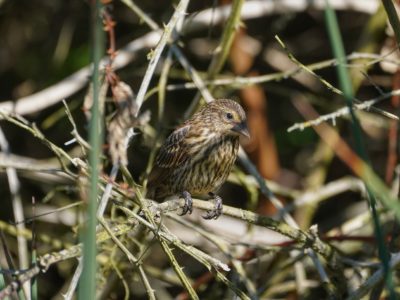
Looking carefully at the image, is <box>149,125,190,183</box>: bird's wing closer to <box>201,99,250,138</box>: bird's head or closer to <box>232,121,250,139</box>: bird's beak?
<box>201,99,250,138</box>: bird's head

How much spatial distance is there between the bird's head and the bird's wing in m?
0.15

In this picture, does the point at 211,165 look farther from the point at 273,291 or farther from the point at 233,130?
the point at 273,291

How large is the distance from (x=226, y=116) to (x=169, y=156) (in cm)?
35

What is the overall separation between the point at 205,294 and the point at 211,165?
3.42 ft

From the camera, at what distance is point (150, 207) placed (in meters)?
3.27

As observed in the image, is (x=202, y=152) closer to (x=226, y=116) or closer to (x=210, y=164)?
(x=210, y=164)

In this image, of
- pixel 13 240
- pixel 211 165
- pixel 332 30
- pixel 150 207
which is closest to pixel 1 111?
pixel 150 207

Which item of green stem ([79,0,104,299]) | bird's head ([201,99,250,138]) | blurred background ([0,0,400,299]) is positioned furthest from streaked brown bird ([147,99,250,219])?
green stem ([79,0,104,299])

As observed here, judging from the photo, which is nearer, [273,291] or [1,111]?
[1,111]

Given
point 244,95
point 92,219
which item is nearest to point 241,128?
point 244,95

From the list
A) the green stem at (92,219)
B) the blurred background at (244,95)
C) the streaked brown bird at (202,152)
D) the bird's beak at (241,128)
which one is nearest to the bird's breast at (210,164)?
the streaked brown bird at (202,152)

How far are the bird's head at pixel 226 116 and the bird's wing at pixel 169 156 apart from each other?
145mm

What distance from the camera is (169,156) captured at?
4.36 meters

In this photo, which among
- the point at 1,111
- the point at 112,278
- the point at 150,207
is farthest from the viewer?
the point at 112,278
